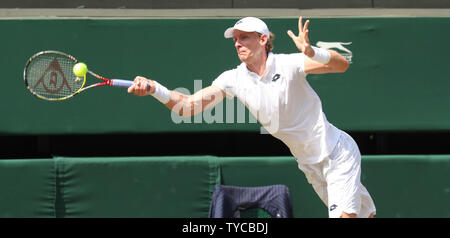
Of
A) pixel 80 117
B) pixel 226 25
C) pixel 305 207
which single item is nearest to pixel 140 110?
pixel 80 117

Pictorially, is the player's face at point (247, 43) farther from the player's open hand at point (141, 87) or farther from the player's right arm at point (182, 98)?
the player's open hand at point (141, 87)

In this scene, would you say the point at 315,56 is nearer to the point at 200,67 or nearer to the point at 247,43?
the point at 247,43

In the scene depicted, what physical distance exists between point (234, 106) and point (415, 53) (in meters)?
1.70

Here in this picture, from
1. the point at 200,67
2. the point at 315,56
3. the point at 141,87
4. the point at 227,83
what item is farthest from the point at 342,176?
the point at 200,67

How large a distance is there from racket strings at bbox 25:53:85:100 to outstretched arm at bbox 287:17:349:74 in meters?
1.80

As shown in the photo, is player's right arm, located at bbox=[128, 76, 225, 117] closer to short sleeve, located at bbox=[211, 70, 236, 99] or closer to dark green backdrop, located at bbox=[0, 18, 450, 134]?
short sleeve, located at bbox=[211, 70, 236, 99]

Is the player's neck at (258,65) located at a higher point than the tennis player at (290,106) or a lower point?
higher

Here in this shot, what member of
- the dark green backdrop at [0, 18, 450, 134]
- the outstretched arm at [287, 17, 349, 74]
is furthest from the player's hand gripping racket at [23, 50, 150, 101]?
the outstretched arm at [287, 17, 349, 74]

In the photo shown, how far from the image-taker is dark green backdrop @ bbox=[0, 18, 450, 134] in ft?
22.5

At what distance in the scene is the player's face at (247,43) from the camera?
529 cm

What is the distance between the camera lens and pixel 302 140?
5.35 metres

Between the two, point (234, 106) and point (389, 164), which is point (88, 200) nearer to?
point (234, 106)

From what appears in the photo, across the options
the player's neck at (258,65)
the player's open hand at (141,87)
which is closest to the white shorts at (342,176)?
the player's neck at (258,65)

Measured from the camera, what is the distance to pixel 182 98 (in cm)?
521
